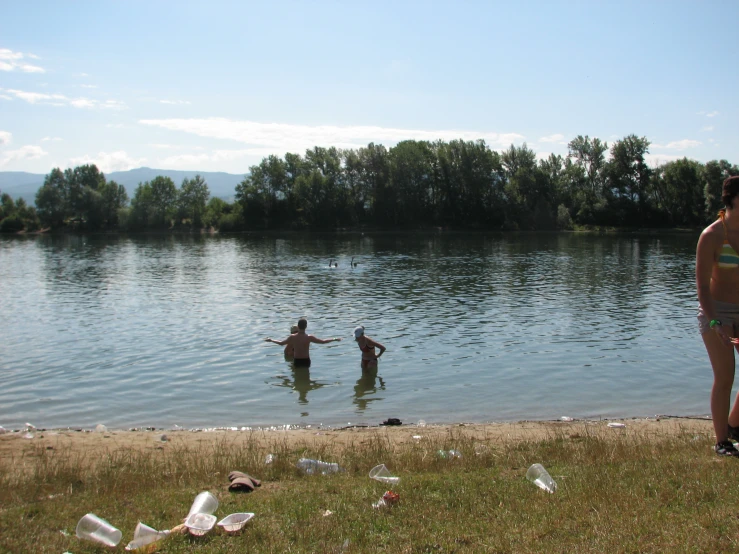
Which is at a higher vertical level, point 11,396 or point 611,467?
point 611,467

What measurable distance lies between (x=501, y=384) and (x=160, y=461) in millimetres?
9796

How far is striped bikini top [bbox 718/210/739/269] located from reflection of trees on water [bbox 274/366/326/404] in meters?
10.3

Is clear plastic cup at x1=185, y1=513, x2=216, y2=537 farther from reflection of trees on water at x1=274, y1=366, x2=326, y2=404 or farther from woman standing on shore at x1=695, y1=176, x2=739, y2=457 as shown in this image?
reflection of trees on water at x1=274, y1=366, x2=326, y2=404

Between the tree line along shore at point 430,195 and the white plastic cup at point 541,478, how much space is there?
10625cm

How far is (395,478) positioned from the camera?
7211mm

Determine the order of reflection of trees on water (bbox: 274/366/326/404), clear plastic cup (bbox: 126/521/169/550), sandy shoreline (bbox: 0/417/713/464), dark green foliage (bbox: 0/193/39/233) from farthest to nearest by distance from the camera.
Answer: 1. dark green foliage (bbox: 0/193/39/233)
2. reflection of trees on water (bbox: 274/366/326/404)
3. sandy shoreline (bbox: 0/417/713/464)
4. clear plastic cup (bbox: 126/521/169/550)

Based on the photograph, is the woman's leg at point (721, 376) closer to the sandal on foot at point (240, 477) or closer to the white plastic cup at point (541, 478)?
the white plastic cup at point (541, 478)

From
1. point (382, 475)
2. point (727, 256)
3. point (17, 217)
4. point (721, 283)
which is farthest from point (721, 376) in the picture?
point (17, 217)

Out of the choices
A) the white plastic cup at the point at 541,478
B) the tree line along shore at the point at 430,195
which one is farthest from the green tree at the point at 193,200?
the white plastic cup at the point at 541,478

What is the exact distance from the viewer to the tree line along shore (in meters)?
109

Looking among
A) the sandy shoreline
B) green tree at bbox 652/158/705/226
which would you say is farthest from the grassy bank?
green tree at bbox 652/158/705/226

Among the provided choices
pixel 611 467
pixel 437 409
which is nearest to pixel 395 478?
pixel 611 467

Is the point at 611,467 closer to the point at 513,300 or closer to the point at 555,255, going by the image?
the point at 513,300

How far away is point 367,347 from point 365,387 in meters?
1.46
